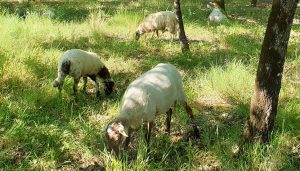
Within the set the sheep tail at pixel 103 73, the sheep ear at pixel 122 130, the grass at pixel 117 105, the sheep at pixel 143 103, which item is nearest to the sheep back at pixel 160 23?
the grass at pixel 117 105

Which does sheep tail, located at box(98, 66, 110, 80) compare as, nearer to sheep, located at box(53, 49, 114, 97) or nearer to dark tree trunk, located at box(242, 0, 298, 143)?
sheep, located at box(53, 49, 114, 97)

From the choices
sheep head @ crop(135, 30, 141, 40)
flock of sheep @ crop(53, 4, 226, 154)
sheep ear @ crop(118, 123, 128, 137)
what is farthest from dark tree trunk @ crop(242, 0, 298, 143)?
sheep head @ crop(135, 30, 141, 40)

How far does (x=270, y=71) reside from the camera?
452cm

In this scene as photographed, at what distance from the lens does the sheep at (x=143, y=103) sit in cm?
438

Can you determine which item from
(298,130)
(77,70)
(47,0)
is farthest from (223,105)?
(47,0)

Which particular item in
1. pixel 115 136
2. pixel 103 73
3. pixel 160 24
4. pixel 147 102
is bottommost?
pixel 103 73

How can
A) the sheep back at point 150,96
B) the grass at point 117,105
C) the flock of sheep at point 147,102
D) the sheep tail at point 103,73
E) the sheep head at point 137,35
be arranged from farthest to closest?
the sheep head at point 137,35 → the sheep tail at point 103,73 → the grass at point 117,105 → the sheep back at point 150,96 → the flock of sheep at point 147,102

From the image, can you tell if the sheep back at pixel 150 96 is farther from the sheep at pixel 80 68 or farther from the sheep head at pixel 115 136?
the sheep at pixel 80 68

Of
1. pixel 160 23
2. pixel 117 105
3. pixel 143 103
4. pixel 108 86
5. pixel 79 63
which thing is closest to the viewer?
pixel 143 103

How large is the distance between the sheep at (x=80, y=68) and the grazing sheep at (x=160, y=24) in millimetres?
4045

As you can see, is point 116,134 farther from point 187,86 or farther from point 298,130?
point 187,86

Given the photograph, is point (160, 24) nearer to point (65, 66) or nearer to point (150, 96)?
point (65, 66)

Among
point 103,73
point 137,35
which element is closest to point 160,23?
point 137,35

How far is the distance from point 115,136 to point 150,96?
83 centimetres
